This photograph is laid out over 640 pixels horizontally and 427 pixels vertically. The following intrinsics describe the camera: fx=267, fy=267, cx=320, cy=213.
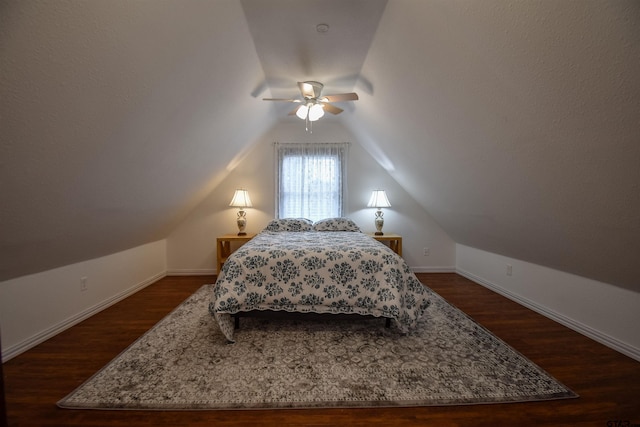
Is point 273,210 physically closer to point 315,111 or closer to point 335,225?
point 335,225

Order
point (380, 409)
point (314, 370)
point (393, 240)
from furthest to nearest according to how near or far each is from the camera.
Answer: point (393, 240) < point (314, 370) < point (380, 409)

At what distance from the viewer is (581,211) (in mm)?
1707

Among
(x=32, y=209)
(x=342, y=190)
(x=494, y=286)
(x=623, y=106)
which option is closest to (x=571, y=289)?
(x=494, y=286)

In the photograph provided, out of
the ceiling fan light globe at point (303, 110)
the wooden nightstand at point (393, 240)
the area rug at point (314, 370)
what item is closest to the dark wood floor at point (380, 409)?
the area rug at point (314, 370)

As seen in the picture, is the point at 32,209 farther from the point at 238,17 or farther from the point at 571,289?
Answer: the point at 571,289

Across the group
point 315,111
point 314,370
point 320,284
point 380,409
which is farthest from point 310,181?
point 380,409

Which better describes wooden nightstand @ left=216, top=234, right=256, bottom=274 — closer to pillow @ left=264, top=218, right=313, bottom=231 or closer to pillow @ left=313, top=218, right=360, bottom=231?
pillow @ left=264, top=218, right=313, bottom=231

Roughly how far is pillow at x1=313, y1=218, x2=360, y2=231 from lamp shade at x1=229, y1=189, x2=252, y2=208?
3.54 ft

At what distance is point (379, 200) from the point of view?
407 centimetres

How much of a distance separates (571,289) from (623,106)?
1.97 meters

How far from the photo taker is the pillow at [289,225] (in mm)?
3758

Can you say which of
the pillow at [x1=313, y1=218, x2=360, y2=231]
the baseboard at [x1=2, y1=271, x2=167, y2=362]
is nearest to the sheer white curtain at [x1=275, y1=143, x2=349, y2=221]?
the pillow at [x1=313, y1=218, x2=360, y2=231]

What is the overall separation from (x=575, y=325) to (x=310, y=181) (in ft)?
11.1

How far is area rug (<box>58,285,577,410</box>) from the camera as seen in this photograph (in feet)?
4.97
